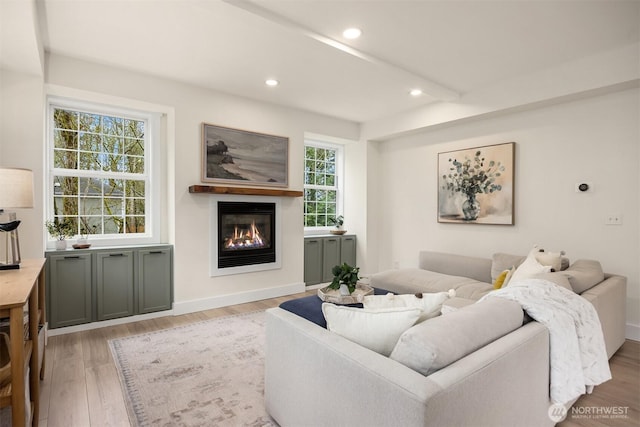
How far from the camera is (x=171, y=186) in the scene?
390cm

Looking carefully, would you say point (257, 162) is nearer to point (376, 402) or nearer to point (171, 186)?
point (171, 186)

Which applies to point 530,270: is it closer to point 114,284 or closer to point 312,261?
point 312,261

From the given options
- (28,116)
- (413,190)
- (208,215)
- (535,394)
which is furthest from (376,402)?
(413,190)

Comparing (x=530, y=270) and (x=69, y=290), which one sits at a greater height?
(x=530, y=270)

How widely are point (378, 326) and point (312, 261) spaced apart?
3706 mm

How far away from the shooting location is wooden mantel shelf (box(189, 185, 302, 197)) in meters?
3.81

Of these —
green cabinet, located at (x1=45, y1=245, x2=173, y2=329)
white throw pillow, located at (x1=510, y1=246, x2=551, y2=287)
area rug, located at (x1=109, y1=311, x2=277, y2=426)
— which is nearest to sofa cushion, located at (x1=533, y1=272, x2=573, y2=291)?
white throw pillow, located at (x1=510, y1=246, x2=551, y2=287)

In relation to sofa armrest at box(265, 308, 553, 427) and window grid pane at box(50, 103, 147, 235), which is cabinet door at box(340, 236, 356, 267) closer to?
window grid pane at box(50, 103, 147, 235)

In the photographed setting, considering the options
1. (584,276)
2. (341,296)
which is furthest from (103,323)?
(584,276)

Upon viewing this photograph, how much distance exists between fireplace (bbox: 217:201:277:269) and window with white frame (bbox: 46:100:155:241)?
84 centimetres

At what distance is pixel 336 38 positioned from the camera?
9.37 ft

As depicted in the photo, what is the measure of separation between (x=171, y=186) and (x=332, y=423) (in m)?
3.28

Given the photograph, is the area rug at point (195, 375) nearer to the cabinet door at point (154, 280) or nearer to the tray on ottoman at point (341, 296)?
the cabinet door at point (154, 280)

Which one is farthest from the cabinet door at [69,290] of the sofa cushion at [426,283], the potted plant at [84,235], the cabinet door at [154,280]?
the sofa cushion at [426,283]
